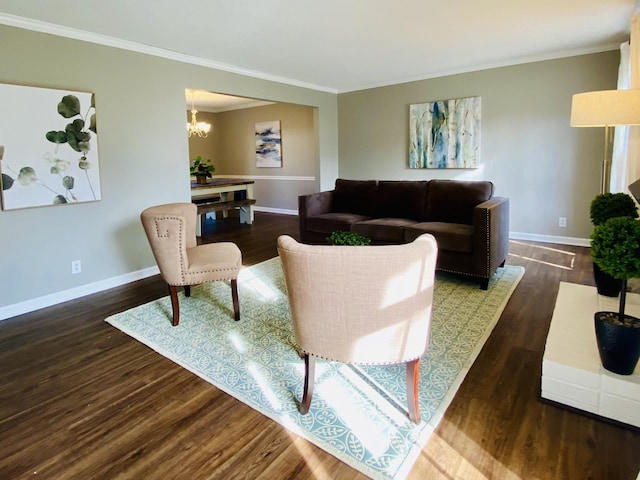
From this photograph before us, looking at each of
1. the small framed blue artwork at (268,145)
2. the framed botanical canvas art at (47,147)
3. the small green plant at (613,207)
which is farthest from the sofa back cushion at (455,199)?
the small framed blue artwork at (268,145)

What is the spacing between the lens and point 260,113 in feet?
27.4

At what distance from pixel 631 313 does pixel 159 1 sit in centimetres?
377

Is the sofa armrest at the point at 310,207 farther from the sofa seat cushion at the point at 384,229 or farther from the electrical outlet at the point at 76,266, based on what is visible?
the electrical outlet at the point at 76,266

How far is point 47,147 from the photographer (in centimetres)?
323

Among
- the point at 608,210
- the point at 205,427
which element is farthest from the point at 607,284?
the point at 205,427

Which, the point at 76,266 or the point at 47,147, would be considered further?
Result: the point at 76,266

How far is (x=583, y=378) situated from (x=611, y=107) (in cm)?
196

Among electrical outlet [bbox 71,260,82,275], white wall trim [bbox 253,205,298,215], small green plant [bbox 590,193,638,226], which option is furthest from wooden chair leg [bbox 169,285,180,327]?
white wall trim [bbox 253,205,298,215]

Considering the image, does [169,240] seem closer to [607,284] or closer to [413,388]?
[413,388]

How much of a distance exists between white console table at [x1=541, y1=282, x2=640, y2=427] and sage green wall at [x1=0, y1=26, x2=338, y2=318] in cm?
376

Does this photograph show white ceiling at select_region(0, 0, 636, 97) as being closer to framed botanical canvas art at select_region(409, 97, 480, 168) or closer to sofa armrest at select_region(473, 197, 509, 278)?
framed botanical canvas art at select_region(409, 97, 480, 168)

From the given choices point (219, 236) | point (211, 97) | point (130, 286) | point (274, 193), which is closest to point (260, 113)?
point (211, 97)

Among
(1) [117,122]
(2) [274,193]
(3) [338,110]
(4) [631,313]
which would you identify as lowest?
(4) [631,313]

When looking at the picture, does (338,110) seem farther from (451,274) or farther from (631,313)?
(631,313)
